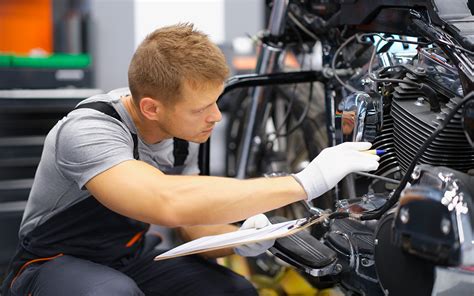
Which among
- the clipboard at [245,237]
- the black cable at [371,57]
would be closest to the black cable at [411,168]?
the clipboard at [245,237]

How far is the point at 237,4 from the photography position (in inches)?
187

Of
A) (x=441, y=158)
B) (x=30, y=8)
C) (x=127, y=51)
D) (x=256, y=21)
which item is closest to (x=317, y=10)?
(x=441, y=158)

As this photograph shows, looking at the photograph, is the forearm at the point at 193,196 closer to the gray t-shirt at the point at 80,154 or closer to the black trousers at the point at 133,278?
the gray t-shirt at the point at 80,154

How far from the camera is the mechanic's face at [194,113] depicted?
1.49m

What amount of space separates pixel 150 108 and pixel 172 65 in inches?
5.0

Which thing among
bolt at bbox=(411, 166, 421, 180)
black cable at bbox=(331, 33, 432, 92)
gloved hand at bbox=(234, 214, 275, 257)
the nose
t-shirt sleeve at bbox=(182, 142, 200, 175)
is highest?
black cable at bbox=(331, 33, 432, 92)

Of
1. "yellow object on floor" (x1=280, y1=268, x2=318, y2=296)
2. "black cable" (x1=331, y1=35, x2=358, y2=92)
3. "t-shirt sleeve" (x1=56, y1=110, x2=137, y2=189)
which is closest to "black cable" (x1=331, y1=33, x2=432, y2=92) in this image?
"black cable" (x1=331, y1=35, x2=358, y2=92)

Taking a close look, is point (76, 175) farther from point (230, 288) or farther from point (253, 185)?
point (230, 288)

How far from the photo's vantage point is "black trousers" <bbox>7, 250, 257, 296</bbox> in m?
1.57

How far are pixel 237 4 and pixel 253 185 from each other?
3508 millimetres

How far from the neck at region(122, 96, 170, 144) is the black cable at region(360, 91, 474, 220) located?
546mm

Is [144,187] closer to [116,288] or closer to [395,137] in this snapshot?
[116,288]

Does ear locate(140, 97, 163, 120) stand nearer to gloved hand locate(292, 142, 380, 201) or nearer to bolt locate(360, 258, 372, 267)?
gloved hand locate(292, 142, 380, 201)

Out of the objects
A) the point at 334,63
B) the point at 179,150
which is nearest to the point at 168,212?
the point at 179,150
